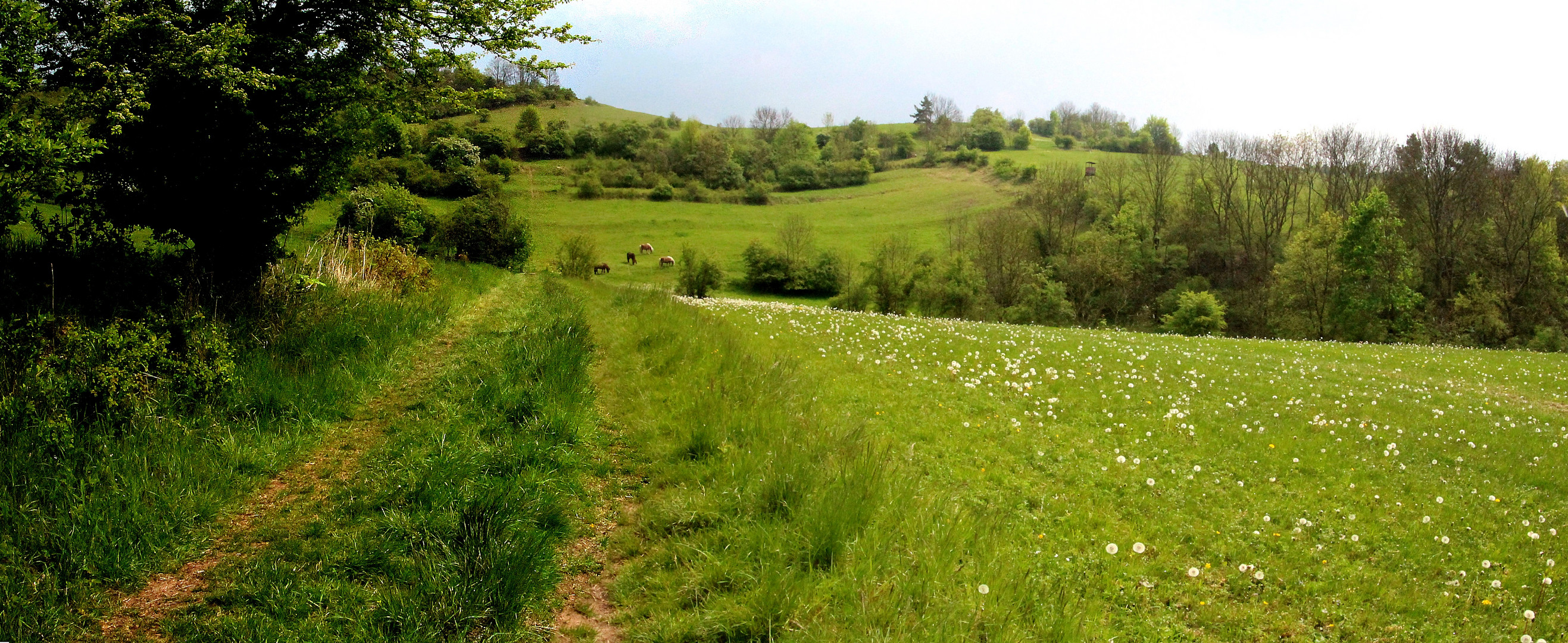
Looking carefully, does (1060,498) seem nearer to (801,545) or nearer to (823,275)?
(801,545)

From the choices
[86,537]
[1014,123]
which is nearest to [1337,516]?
[86,537]

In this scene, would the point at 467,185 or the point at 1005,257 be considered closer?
the point at 467,185

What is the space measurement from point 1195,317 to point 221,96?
5584cm

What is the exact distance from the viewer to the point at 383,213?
2055 cm

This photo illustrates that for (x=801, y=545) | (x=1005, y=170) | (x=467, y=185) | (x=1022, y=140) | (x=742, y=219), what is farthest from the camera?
(x=1022, y=140)

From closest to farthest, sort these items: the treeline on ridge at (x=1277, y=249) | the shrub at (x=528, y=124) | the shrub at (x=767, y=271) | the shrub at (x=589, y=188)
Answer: the treeline on ridge at (x=1277, y=249) → the shrub at (x=767, y=271) → the shrub at (x=528, y=124) → the shrub at (x=589, y=188)

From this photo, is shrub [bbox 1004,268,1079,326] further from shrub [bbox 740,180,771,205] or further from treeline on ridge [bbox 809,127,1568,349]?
shrub [bbox 740,180,771,205]

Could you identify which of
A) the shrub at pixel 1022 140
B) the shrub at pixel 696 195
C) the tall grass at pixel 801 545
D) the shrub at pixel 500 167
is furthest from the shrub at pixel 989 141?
the tall grass at pixel 801 545

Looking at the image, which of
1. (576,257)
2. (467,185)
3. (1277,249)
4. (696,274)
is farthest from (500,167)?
(1277,249)

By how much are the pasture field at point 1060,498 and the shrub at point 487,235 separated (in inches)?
617

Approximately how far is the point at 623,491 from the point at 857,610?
2.43 meters

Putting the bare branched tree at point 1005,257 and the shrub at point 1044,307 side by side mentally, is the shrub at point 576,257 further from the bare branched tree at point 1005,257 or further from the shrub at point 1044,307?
the bare branched tree at point 1005,257

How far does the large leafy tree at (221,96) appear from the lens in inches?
238

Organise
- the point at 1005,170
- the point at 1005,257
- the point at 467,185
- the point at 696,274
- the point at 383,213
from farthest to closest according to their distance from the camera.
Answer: the point at 1005,170, the point at 696,274, the point at 1005,257, the point at 467,185, the point at 383,213
